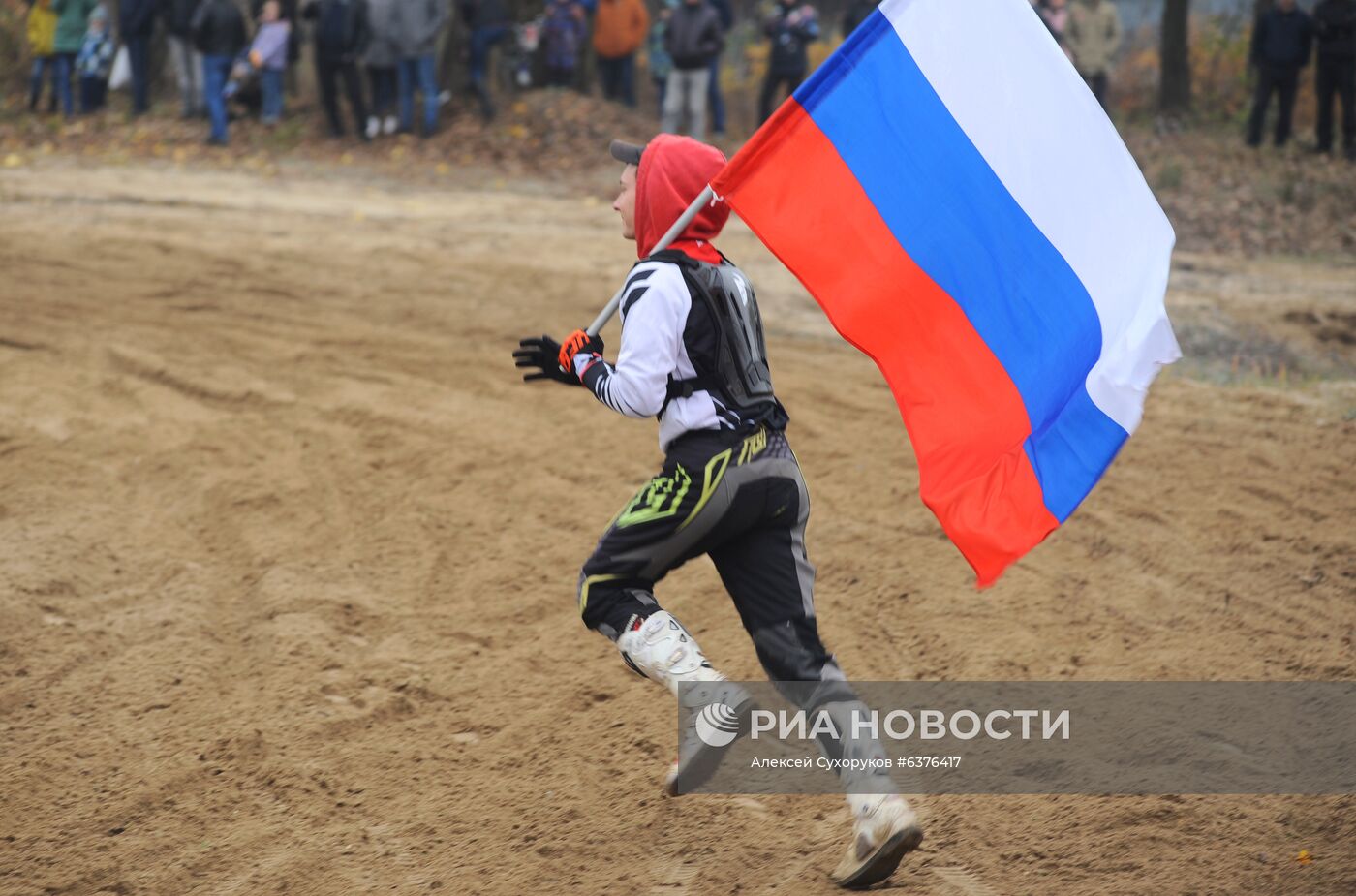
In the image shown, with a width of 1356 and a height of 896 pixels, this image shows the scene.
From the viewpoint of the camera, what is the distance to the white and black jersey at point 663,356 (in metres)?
3.66

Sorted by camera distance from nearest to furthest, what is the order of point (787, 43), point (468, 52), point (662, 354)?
point (662, 354) → point (787, 43) → point (468, 52)

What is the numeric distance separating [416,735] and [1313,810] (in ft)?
9.79

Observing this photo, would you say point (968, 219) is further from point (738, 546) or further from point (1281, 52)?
point (1281, 52)

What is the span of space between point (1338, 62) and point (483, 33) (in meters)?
10.1

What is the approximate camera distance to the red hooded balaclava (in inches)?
151

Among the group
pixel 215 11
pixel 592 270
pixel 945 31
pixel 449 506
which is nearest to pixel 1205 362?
pixel 592 270

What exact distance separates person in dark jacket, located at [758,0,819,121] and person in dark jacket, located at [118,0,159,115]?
8082 mm

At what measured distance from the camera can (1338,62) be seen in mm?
14969

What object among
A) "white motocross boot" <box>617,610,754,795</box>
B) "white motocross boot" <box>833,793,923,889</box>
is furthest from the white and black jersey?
"white motocross boot" <box>833,793,923,889</box>

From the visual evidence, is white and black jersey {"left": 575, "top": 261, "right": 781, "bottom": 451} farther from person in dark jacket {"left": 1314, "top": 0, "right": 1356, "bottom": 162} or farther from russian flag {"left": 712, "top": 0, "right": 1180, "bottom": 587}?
person in dark jacket {"left": 1314, "top": 0, "right": 1356, "bottom": 162}

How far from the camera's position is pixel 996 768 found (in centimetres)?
457

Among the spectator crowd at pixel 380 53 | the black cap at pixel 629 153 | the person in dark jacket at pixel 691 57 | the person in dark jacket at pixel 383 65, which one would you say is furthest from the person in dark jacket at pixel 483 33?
the black cap at pixel 629 153

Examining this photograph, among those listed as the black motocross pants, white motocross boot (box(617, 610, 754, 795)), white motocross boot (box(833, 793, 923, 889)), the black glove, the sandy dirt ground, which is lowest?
the sandy dirt ground

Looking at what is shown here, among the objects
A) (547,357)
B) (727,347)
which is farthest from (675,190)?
(547,357)
